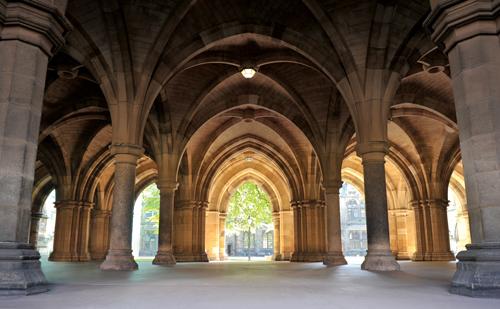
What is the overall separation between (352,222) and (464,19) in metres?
53.5

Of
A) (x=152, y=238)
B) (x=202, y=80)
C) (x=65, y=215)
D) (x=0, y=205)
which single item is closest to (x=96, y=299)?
(x=0, y=205)

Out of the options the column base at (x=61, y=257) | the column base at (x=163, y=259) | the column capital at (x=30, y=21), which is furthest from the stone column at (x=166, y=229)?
the column capital at (x=30, y=21)

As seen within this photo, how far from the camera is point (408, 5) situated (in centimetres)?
1088

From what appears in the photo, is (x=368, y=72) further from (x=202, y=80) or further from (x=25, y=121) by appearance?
(x=25, y=121)

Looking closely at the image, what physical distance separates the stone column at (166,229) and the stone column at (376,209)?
7.59 m

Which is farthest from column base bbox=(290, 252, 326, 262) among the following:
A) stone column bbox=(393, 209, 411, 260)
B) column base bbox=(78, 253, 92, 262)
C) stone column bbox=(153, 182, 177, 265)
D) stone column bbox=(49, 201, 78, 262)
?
stone column bbox=(49, 201, 78, 262)

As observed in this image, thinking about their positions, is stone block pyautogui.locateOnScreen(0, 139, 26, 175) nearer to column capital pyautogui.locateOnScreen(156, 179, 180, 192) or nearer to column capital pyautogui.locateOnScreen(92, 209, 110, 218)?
column capital pyautogui.locateOnScreen(156, 179, 180, 192)

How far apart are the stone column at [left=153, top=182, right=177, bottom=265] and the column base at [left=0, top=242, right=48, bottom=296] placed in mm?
10302

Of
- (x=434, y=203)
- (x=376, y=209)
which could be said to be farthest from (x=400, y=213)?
(x=376, y=209)

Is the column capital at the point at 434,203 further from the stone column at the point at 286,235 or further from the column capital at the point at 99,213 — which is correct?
the column capital at the point at 99,213

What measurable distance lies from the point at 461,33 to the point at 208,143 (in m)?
17.9

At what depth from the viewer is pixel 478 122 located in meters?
5.15

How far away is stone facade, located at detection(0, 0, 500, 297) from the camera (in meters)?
5.18

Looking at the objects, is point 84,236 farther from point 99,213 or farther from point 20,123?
point 20,123
